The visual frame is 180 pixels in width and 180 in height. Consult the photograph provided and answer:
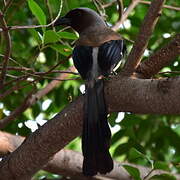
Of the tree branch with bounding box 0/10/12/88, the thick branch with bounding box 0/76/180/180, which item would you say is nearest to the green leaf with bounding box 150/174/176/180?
the thick branch with bounding box 0/76/180/180

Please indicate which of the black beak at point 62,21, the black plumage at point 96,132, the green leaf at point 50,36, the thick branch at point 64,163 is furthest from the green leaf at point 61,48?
the black beak at point 62,21

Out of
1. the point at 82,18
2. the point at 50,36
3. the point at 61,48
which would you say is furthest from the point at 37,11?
the point at 82,18

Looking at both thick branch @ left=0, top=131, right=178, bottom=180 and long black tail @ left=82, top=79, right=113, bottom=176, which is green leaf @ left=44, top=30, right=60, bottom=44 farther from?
thick branch @ left=0, top=131, right=178, bottom=180

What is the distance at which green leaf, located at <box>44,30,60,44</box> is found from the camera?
104 inches

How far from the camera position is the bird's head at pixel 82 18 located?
12.2 feet

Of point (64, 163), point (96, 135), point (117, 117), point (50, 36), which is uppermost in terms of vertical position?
point (50, 36)

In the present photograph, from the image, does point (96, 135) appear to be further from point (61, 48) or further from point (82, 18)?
point (82, 18)

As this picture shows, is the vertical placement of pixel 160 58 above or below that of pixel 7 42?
below

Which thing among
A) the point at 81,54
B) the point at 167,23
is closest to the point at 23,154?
the point at 81,54

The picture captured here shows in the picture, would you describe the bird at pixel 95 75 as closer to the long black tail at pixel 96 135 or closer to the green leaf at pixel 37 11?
the long black tail at pixel 96 135

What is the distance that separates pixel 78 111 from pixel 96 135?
0.53 ft

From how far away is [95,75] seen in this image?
9.32 ft

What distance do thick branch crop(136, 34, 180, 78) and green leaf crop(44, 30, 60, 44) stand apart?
0.47 meters

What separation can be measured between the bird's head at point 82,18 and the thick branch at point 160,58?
1190 mm
